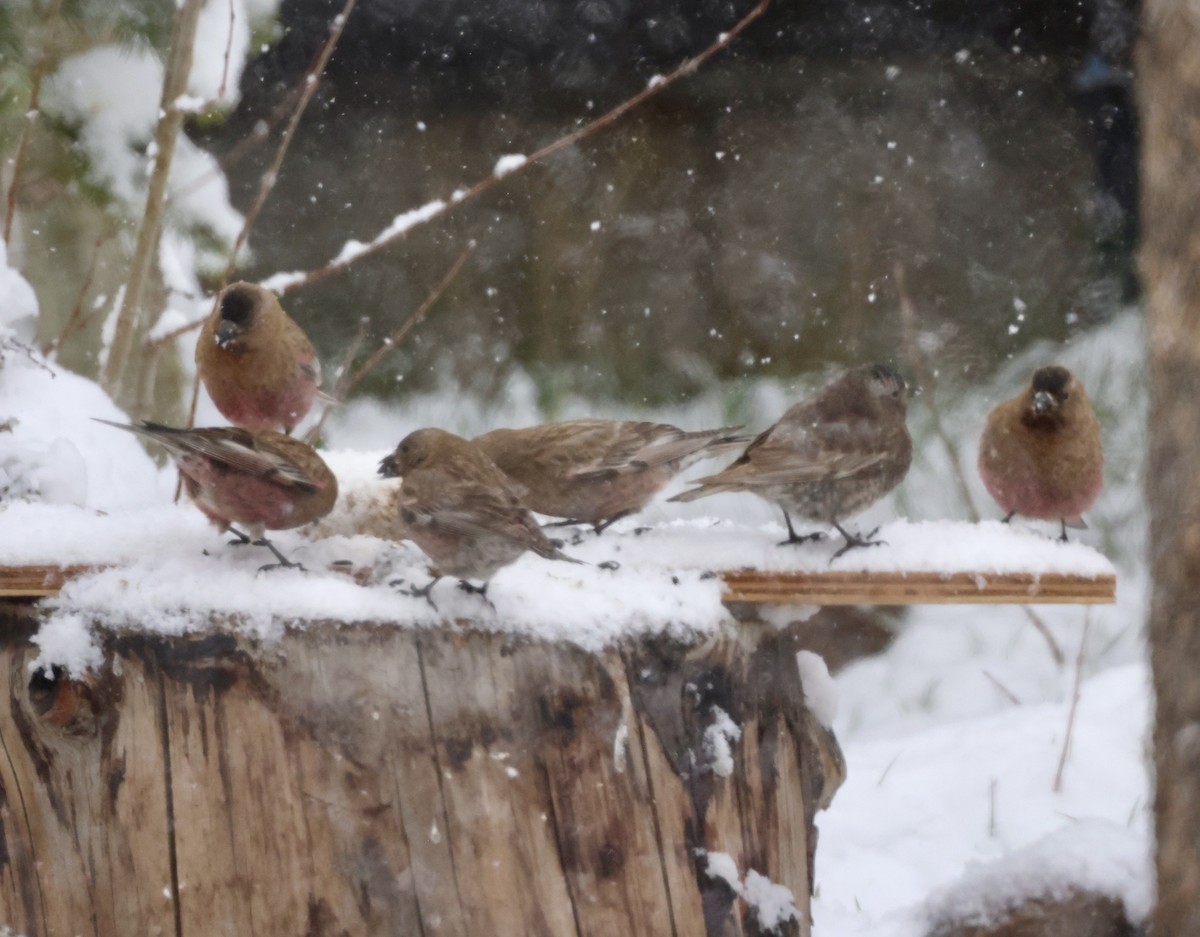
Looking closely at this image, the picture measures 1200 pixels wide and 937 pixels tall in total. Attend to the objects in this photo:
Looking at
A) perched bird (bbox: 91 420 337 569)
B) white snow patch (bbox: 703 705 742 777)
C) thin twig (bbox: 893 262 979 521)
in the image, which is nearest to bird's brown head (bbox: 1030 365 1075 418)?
white snow patch (bbox: 703 705 742 777)

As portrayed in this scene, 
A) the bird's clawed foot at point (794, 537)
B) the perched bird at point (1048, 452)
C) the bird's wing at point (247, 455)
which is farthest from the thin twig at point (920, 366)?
the bird's wing at point (247, 455)

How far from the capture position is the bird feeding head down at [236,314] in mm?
2045

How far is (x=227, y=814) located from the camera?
1561 millimetres

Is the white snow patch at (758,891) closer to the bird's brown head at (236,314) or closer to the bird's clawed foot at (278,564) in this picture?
the bird's clawed foot at (278,564)

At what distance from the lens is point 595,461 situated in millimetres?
1979

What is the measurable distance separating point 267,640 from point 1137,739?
290 cm

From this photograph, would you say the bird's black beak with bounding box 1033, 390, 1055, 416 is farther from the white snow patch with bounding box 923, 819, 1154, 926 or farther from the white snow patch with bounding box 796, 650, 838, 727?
the white snow patch with bounding box 923, 819, 1154, 926

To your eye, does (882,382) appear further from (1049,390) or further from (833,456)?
(1049,390)

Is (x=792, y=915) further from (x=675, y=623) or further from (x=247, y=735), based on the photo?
(x=247, y=735)

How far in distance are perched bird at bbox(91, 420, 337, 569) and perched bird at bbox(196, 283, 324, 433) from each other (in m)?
0.32

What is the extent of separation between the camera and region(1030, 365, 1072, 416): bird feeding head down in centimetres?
199

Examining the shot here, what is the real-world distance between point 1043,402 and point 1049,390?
3 cm

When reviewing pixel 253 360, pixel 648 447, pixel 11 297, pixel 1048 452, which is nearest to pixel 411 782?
pixel 648 447

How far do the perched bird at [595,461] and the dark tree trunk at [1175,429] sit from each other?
714mm
